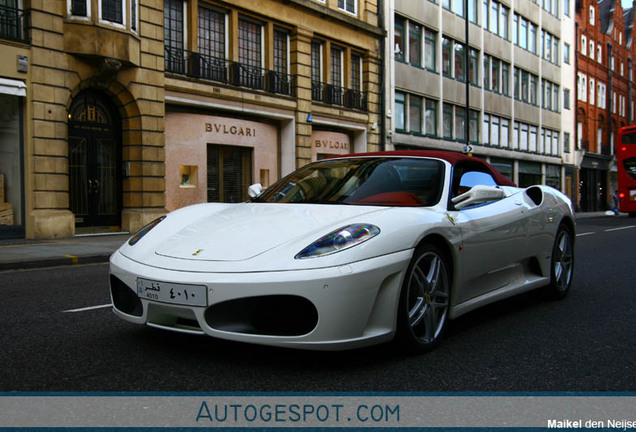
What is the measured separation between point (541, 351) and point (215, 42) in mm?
17255

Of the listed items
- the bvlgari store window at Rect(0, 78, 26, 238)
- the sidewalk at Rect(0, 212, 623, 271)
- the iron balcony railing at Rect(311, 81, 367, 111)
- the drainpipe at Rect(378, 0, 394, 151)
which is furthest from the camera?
the drainpipe at Rect(378, 0, 394, 151)

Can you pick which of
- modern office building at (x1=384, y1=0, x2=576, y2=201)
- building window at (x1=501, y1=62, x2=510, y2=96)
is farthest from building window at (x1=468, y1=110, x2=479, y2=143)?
building window at (x1=501, y1=62, x2=510, y2=96)

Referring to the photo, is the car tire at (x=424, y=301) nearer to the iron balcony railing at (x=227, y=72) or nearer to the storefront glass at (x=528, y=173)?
the iron balcony railing at (x=227, y=72)

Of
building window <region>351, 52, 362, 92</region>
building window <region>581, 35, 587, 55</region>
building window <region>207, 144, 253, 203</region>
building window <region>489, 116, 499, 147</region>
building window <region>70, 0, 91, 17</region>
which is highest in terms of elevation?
building window <region>581, 35, 587, 55</region>

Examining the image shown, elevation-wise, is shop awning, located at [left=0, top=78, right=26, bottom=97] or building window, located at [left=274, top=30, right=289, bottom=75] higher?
building window, located at [left=274, top=30, right=289, bottom=75]

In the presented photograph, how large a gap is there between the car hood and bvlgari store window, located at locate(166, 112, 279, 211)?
14.1 meters

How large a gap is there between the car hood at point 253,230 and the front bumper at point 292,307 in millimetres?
233

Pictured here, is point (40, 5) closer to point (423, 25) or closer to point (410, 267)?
point (410, 267)

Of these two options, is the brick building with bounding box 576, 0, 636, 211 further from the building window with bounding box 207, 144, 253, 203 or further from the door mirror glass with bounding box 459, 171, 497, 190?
the door mirror glass with bounding box 459, 171, 497, 190

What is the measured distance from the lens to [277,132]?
71.8ft

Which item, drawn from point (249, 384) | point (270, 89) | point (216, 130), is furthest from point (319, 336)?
point (270, 89)

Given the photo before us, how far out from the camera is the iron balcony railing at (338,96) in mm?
23216

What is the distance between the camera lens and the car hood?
11.4ft

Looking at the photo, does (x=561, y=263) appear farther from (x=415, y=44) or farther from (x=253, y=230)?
(x=415, y=44)
